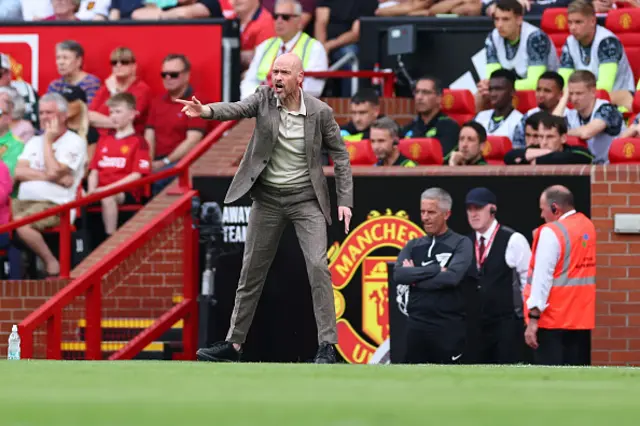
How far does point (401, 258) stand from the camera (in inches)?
430

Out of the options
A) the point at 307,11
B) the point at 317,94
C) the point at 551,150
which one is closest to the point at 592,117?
the point at 551,150

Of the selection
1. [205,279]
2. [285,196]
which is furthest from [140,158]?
[285,196]

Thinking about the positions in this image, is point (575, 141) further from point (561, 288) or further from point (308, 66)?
point (308, 66)

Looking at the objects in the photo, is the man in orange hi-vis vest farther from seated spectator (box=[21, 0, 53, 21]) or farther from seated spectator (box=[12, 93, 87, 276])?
seated spectator (box=[21, 0, 53, 21])

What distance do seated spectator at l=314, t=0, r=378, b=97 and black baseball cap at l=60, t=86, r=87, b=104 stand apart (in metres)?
2.64

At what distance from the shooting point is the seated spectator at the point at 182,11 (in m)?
16.2

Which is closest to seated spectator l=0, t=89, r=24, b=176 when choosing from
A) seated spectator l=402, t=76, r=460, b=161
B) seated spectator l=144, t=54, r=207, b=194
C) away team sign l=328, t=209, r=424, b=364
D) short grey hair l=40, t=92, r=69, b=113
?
short grey hair l=40, t=92, r=69, b=113

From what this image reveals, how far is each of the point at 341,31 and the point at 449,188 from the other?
159 inches

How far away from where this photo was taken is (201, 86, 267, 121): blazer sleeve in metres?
8.83

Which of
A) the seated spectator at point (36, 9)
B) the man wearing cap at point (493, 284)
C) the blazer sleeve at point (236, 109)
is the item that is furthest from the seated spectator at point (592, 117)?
the seated spectator at point (36, 9)

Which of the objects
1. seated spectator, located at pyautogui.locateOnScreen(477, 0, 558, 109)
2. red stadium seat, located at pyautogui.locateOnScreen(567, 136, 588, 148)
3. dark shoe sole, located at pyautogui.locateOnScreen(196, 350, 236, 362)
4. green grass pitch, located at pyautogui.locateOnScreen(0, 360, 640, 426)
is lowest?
dark shoe sole, located at pyautogui.locateOnScreen(196, 350, 236, 362)

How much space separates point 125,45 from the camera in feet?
51.3

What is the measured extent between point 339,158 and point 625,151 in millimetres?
3857

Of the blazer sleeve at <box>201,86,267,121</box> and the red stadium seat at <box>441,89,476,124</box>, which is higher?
the red stadium seat at <box>441,89,476,124</box>
